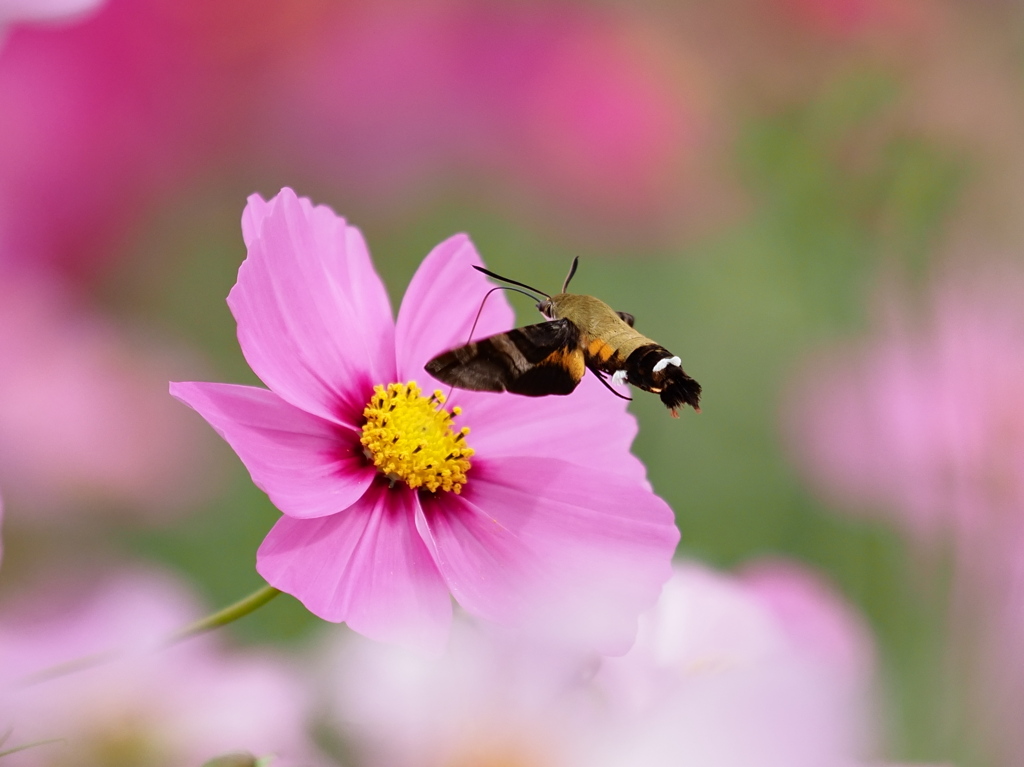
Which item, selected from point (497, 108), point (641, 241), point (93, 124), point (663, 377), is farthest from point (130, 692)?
point (641, 241)

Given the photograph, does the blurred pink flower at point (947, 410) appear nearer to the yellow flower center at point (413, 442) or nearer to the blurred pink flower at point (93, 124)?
the yellow flower center at point (413, 442)

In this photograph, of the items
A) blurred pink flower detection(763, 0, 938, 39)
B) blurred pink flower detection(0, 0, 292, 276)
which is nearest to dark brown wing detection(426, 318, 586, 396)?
blurred pink flower detection(0, 0, 292, 276)

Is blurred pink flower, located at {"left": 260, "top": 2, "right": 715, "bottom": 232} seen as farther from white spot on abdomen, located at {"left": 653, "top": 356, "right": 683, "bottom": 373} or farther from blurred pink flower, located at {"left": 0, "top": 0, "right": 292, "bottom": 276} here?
white spot on abdomen, located at {"left": 653, "top": 356, "right": 683, "bottom": 373}

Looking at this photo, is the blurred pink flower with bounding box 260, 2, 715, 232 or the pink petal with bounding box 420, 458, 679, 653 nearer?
the pink petal with bounding box 420, 458, 679, 653

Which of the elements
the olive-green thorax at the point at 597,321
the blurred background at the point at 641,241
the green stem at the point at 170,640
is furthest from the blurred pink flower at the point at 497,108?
the green stem at the point at 170,640

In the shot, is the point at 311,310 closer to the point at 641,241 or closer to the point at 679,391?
the point at 679,391

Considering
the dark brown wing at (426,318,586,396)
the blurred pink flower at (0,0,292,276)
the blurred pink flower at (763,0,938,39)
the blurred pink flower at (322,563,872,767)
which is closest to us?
the blurred pink flower at (322,563,872,767)
